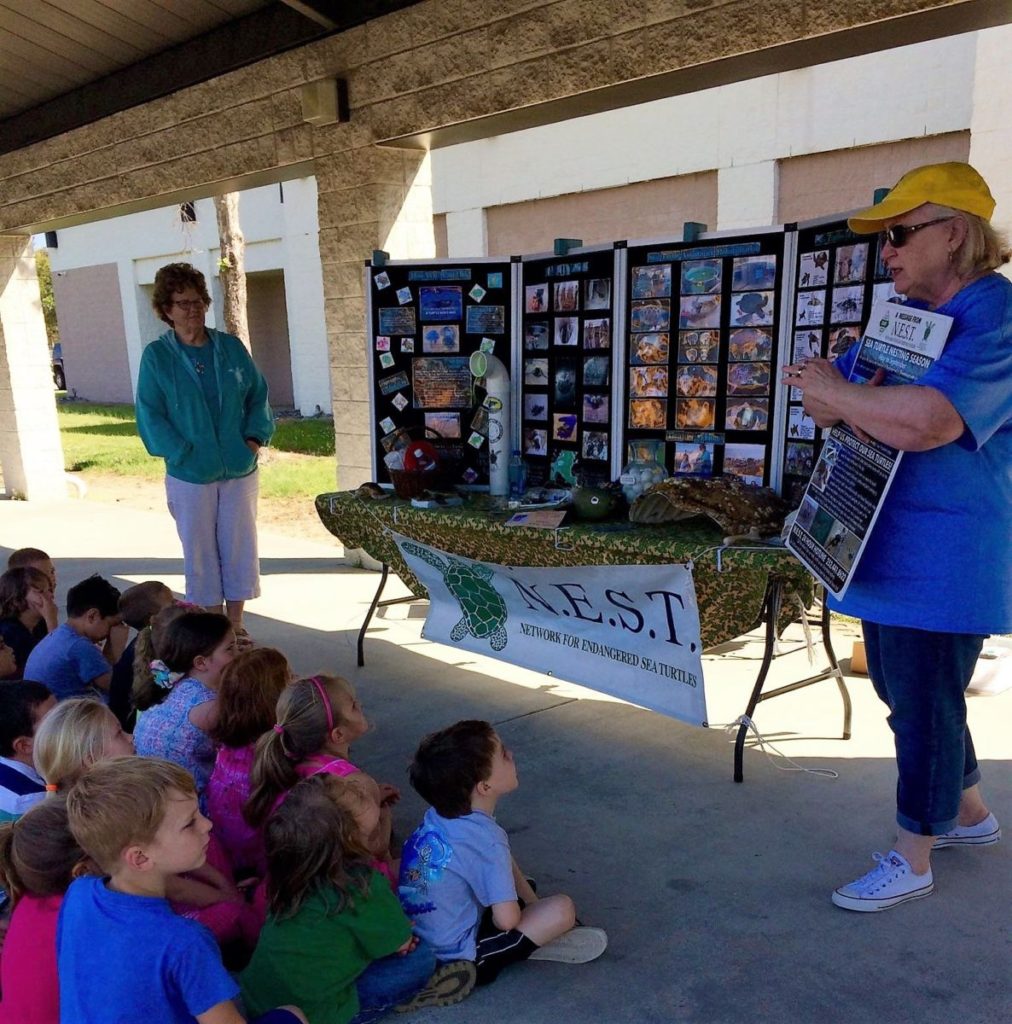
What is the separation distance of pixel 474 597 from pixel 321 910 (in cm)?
225

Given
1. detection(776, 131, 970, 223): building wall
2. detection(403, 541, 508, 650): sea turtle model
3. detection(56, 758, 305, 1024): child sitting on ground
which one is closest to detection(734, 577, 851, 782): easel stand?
detection(403, 541, 508, 650): sea turtle model

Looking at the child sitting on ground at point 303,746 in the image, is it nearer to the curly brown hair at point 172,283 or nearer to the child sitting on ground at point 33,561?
the child sitting on ground at point 33,561

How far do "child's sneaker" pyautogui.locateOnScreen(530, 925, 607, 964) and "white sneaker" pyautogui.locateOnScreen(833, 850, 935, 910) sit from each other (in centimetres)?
70

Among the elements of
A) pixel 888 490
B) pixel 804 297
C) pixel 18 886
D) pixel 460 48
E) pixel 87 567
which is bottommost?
pixel 87 567

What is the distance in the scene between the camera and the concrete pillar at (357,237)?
19.1 feet

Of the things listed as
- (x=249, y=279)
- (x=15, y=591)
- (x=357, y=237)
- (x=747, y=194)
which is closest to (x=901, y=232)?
(x=15, y=591)

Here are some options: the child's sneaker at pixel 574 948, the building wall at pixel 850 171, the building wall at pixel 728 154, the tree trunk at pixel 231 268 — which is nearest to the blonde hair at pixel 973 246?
the child's sneaker at pixel 574 948

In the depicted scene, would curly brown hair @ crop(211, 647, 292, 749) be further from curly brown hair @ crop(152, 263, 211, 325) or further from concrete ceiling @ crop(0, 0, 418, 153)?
concrete ceiling @ crop(0, 0, 418, 153)

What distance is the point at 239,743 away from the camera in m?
2.74

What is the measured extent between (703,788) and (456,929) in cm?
131

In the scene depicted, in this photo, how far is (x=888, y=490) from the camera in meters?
2.37

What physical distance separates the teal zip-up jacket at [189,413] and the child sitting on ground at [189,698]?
165 centimetres

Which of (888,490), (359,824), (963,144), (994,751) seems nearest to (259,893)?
(359,824)

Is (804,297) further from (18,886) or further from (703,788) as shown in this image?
(18,886)
